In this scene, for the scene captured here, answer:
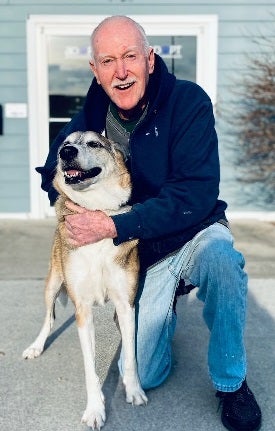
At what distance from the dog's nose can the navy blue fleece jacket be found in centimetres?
34

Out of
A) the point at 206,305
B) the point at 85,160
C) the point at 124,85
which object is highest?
the point at 124,85

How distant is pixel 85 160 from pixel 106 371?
1201 mm

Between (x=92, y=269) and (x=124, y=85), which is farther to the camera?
(x=124, y=85)

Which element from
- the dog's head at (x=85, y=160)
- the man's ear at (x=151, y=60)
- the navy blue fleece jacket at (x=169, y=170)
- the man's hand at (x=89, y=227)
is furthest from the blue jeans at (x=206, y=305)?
the man's ear at (x=151, y=60)

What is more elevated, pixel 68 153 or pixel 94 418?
pixel 68 153

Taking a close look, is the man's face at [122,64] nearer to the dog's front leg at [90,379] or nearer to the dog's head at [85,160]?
the dog's head at [85,160]

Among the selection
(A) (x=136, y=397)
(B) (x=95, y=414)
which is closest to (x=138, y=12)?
(A) (x=136, y=397)

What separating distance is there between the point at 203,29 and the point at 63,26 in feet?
5.45

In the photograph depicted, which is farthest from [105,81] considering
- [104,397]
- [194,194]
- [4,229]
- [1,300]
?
[4,229]

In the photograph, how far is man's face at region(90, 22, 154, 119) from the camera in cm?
274

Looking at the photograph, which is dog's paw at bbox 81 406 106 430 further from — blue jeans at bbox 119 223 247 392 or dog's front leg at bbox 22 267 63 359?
dog's front leg at bbox 22 267 63 359

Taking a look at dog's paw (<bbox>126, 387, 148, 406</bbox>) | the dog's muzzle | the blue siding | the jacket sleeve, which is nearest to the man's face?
the jacket sleeve

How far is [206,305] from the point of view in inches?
104

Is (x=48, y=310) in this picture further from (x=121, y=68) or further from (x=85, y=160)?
(x=121, y=68)
